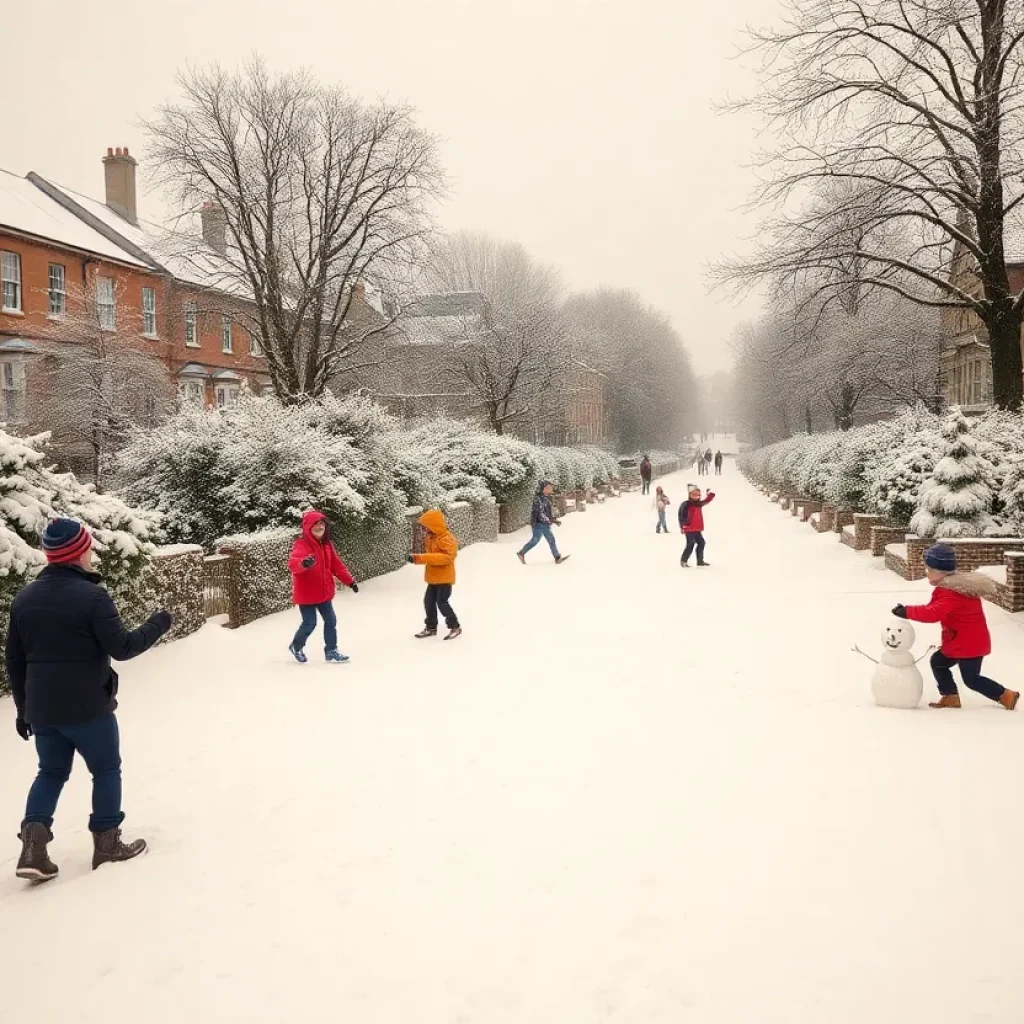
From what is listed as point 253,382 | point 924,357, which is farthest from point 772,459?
point 253,382

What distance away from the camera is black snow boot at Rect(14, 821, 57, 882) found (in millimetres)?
4180

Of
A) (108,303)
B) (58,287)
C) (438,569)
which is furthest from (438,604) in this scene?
(108,303)

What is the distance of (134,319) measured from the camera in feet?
111

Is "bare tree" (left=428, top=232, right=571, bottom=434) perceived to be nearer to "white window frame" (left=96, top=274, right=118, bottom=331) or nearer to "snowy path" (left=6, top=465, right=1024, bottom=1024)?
"white window frame" (left=96, top=274, right=118, bottom=331)

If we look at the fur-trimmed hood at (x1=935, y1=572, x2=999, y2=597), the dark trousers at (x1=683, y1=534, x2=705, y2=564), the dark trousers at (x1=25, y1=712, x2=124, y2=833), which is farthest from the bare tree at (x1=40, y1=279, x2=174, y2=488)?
the fur-trimmed hood at (x1=935, y1=572, x2=999, y2=597)

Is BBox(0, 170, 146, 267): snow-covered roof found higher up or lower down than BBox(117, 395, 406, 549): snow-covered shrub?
higher up

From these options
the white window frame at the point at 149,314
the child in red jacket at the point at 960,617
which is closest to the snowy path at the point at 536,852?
the child in red jacket at the point at 960,617

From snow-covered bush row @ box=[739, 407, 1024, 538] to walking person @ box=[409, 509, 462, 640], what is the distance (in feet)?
25.7

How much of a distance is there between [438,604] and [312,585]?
1722mm

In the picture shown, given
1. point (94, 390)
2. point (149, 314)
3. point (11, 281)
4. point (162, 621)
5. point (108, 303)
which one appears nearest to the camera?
point (162, 621)

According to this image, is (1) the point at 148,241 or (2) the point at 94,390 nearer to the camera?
(2) the point at 94,390

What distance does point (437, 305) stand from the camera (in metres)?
42.8

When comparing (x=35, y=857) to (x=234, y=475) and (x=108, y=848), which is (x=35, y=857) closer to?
(x=108, y=848)

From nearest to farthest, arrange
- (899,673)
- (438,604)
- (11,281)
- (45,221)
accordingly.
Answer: (899,673) → (438,604) → (11,281) → (45,221)
